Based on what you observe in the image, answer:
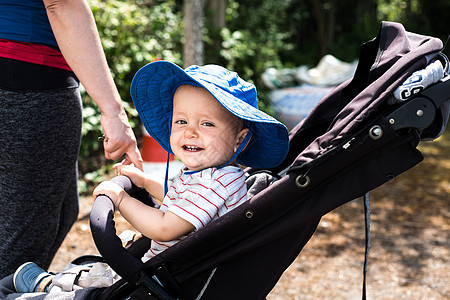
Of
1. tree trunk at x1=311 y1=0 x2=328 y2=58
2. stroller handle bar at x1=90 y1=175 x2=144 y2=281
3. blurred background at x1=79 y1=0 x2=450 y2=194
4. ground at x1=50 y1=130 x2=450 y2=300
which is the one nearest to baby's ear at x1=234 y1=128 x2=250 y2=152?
stroller handle bar at x1=90 y1=175 x2=144 y2=281

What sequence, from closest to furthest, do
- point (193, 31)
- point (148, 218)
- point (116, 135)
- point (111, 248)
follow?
point (111, 248)
point (148, 218)
point (116, 135)
point (193, 31)

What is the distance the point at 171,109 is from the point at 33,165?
22.3 inches

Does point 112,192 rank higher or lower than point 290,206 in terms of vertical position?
lower

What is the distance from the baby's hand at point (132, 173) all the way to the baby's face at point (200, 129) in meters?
A: 0.26

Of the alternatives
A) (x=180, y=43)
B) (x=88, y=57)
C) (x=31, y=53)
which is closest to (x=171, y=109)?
(x=88, y=57)

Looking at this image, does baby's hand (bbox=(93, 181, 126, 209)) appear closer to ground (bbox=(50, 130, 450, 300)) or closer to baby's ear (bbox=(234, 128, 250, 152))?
baby's ear (bbox=(234, 128, 250, 152))

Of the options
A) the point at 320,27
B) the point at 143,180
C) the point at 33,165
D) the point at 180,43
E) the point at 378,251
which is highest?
the point at 33,165

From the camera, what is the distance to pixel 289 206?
1.55m

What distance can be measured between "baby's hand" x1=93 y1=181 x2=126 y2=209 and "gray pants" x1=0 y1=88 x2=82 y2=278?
31 cm

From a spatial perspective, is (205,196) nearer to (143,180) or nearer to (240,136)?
(240,136)

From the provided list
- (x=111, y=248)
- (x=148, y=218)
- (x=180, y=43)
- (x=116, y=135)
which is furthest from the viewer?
(x=180, y=43)

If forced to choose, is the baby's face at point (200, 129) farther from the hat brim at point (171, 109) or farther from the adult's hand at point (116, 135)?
the adult's hand at point (116, 135)

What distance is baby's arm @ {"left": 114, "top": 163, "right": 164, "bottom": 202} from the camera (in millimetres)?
2002

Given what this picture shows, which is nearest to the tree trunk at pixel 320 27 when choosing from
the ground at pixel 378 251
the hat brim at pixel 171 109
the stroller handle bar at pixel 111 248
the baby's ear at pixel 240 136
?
the ground at pixel 378 251
